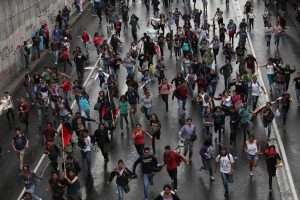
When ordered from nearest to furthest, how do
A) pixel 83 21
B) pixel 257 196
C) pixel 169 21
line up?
pixel 257 196 < pixel 169 21 < pixel 83 21

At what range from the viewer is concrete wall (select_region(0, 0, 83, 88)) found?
2745 centimetres

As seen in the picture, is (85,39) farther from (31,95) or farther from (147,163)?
(147,163)

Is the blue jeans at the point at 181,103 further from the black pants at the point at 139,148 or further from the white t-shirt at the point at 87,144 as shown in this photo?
the white t-shirt at the point at 87,144

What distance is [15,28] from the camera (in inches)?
1148

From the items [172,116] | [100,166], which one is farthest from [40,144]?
[172,116]

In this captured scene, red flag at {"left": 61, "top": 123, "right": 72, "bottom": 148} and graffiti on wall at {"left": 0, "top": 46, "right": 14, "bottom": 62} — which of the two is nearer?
red flag at {"left": 61, "top": 123, "right": 72, "bottom": 148}

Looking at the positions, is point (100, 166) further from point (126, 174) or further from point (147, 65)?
point (147, 65)

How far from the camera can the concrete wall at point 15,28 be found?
27.4 m

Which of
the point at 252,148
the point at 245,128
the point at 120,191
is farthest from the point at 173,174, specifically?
the point at 245,128

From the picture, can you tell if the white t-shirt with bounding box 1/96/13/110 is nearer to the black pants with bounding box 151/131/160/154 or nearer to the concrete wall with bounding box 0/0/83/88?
the concrete wall with bounding box 0/0/83/88

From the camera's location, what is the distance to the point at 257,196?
54.4ft

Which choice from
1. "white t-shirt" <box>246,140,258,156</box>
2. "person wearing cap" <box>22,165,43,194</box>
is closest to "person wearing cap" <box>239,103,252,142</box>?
"white t-shirt" <box>246,140,258,156</box>

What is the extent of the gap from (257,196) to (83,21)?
26.3 meters

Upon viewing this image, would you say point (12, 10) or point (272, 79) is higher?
point (12, 10)
